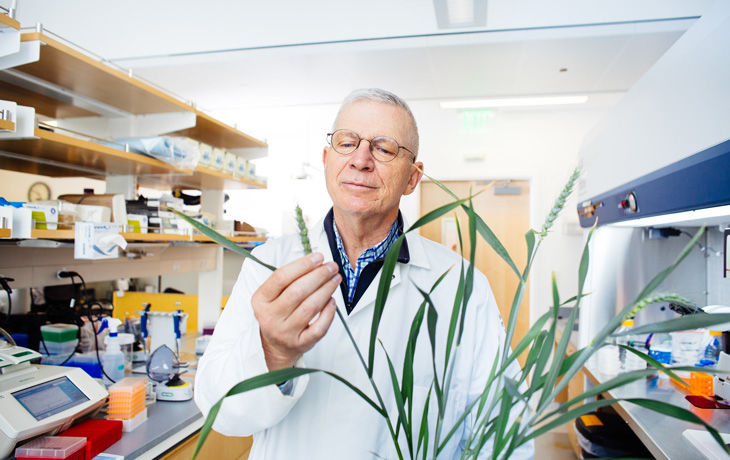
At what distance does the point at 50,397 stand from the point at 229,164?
5.20 feet

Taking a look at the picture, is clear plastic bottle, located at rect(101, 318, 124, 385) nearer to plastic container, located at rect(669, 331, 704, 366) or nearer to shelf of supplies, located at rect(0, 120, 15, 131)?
shelf of supplies, located at rect(0, 120, 15, 131)

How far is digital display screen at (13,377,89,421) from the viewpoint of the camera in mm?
1297

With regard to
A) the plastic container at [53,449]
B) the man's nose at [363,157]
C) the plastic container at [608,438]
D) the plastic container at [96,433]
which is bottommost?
the plastic container at [608,438]

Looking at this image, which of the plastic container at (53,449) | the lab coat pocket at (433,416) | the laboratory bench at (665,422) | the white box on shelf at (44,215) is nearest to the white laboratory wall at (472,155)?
the laboratory bench at (665,422)

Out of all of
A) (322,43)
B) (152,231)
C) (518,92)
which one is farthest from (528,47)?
(152,231)

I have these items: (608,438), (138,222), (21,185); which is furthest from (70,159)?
(21,185)

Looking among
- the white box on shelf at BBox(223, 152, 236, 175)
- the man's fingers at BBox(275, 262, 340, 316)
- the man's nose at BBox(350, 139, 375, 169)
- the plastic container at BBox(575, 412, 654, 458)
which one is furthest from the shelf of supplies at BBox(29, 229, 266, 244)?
the plastic container at BBox(575, 412, 654, 458)

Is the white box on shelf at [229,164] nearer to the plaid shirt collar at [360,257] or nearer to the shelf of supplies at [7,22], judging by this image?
the shelf of supplies at [7,22]

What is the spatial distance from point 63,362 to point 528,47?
3.28 m

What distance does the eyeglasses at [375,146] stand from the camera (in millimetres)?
1049

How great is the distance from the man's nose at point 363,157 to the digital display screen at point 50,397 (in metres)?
1.16

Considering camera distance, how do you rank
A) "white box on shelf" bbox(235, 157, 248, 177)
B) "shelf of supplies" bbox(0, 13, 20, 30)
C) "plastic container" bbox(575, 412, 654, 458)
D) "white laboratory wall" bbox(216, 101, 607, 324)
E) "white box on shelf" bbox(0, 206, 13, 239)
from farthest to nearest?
"white laboratory wall" bbox(216, 101, 607, 324) < "white box on shelf" bbox(235, 157, 248, 177) < "plastic container" bbox(575, 412, 654, 458) < "white box on shelf" bbox(0, 206, 13, 239) < "shelf of supplies" bbox(0, 13, 20, 30)

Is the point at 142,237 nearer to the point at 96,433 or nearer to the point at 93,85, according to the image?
the point at 93,85

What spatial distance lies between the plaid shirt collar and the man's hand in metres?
0.46
